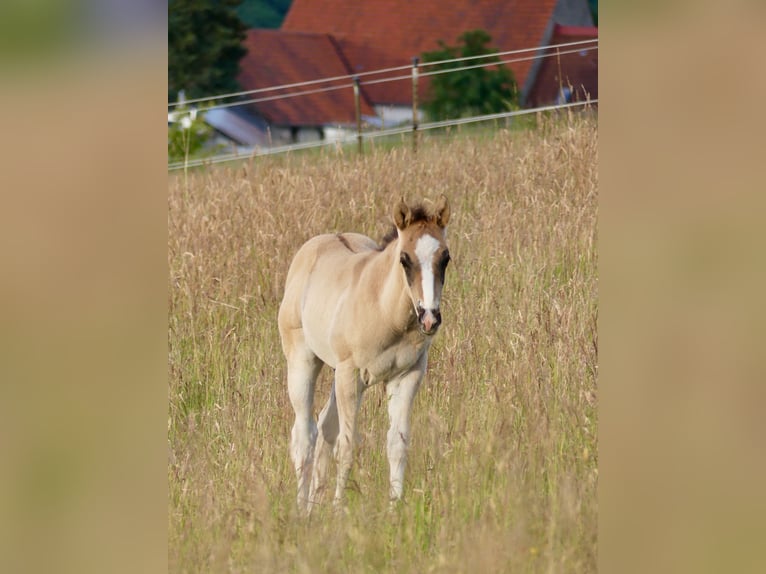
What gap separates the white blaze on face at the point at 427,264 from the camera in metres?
3.62

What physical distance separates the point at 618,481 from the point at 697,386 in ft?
0.73

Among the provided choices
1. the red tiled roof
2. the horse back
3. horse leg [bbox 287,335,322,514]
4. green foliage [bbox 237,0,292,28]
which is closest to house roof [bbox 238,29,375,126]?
the red tiled roof

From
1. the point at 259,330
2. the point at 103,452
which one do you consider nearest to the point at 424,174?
the point at 259,330

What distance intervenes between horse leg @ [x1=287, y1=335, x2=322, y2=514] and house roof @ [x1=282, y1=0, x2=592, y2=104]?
27566 mm

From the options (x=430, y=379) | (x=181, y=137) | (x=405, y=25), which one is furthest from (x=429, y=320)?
(x=405, y=25)

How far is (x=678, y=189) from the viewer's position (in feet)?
5.30

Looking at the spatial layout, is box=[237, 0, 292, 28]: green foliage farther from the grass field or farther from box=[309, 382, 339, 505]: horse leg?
box=[309, 382, 339, 505]: horse leg

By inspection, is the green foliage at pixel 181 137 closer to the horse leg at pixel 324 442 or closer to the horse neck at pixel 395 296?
the horse leg at pixel 324 442

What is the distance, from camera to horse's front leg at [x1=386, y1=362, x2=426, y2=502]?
4.07 metres

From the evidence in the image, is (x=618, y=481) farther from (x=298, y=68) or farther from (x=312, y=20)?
(x=312, y=20)

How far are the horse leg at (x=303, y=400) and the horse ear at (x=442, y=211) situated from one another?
1145mm

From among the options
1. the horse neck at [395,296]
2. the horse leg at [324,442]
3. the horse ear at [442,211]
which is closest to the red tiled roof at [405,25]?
the horse leg at [324,442]

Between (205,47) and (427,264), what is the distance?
39104 millimetres

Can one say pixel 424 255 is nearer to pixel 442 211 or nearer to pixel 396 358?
pixel 442 211
